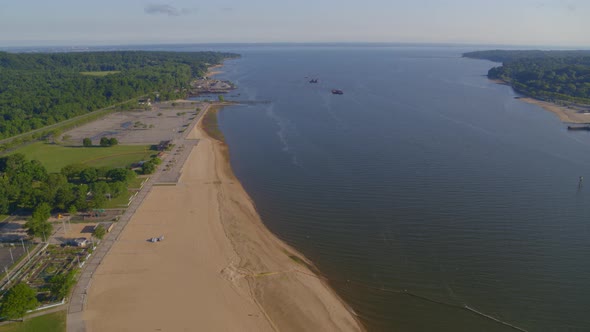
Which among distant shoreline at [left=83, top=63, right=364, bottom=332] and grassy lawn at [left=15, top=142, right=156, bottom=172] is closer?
distant shoreline at [left=83, top=63, right=364, bottom=332]

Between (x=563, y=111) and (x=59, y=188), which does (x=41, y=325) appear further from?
(x=563, y=111)

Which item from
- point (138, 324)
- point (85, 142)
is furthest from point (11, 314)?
point (85, 142)

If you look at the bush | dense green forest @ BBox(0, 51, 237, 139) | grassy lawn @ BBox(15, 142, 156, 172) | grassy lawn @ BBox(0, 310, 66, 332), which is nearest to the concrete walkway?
grassy lawn @ BBox(0, 310, 66, 332)

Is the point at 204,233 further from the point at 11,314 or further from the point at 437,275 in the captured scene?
the point at 437,275

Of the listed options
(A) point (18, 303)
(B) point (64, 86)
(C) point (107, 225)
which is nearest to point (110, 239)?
(C) point (107, 225)

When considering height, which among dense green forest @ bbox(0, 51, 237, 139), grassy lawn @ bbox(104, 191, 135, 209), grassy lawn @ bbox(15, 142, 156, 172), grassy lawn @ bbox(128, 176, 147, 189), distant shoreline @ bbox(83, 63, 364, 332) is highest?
dense green forest @ bbox(0, 51, 237, 139)

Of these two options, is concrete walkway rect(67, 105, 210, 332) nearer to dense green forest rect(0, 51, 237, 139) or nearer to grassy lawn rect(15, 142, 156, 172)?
grassy lawn rect(15, 142, 156, 172)
